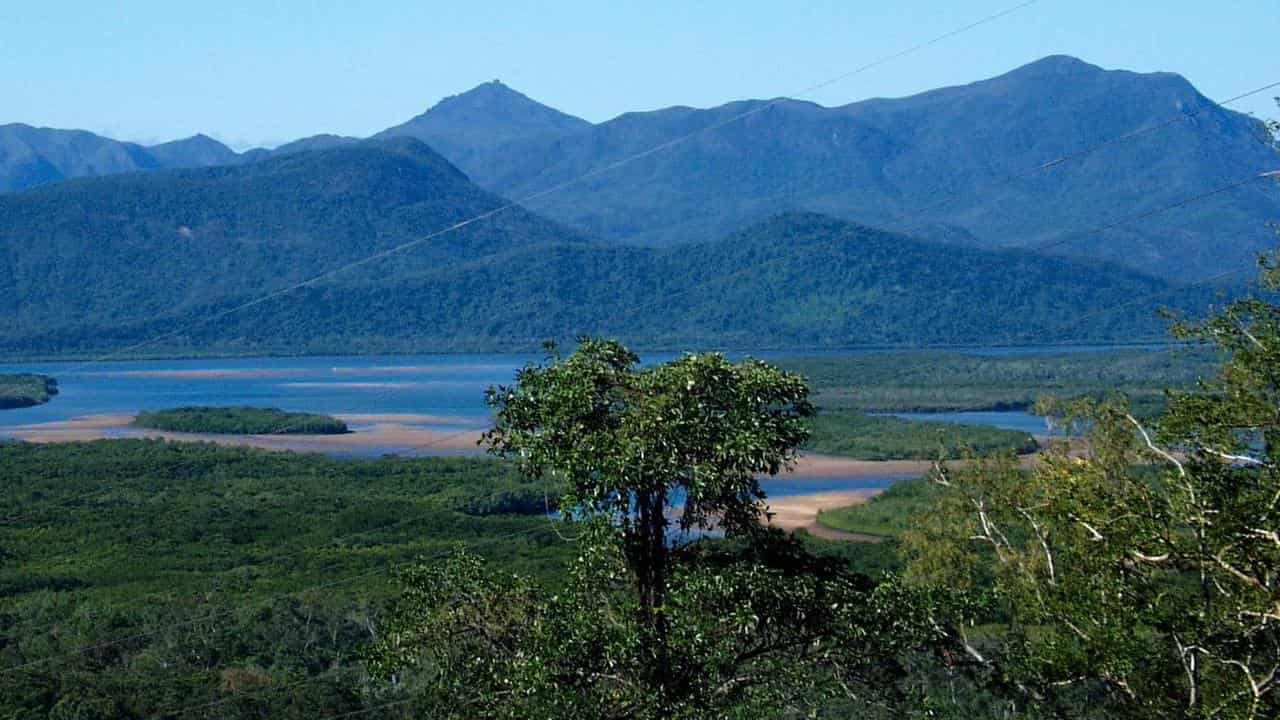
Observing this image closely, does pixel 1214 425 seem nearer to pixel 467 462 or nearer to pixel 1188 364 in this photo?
pixel 467 462

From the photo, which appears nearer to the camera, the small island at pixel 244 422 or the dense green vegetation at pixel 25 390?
the small island at pixel 244 422

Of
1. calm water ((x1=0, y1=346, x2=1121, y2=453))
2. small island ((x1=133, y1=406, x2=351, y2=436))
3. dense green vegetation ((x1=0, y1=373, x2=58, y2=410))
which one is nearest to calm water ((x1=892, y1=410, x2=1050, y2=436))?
calm water ((x1=0, y1=346, x2=1121, y2=453))

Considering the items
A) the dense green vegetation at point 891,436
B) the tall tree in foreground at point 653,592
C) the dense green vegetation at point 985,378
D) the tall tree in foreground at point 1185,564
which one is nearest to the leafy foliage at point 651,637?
the tall tree in foreground at point 653,592

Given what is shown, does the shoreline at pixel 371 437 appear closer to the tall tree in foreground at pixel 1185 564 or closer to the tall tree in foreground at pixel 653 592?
the tall tree in foreground at pixel 1185 564

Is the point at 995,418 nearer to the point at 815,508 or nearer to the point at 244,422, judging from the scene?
the point at 815,508

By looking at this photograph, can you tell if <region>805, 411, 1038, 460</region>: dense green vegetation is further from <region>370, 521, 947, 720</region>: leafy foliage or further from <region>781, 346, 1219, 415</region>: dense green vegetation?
<region>370, 521, 947, 720</region>: leafy foliage

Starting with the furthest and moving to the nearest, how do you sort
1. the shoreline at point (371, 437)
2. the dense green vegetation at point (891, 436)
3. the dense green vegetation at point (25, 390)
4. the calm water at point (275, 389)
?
the dense green vegetation at point (25, 390) < the calm water at point (275, 389) < the dense green vegetation at point (891, 436) < the shoreline at point (371, 437)
